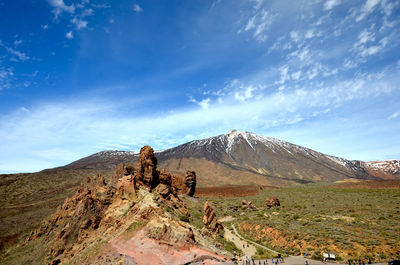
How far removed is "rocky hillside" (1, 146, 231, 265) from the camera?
18.2m

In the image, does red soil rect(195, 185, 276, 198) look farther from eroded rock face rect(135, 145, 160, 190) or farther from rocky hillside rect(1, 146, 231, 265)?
rocky hillside rect(1, 146, 231, 265)

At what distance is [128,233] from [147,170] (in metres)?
16.4

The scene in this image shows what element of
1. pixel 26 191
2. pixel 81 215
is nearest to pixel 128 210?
pixel 81 215

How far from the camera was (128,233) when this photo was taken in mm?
19953

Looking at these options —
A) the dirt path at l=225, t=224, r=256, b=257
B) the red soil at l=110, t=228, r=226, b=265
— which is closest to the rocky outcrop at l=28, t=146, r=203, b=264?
the red soil at l=110, t=228, r=226, b=265

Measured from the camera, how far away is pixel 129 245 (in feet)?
61.4

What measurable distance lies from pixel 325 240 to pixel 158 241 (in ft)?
69.1

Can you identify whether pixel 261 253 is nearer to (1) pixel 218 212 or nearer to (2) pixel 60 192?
(1) pixel 218 212

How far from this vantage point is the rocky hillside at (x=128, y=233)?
59.8 feet

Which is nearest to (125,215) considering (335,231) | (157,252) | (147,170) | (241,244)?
(157,252)

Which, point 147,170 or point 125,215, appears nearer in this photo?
point 125,215

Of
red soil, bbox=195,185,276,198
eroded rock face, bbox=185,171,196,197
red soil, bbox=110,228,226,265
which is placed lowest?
red soil, bbox=195,185,276,198

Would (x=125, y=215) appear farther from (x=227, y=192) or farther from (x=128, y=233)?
(x=227, y=192)

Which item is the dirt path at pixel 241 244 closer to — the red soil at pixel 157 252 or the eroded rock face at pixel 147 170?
the red soil at pixel 157 252
